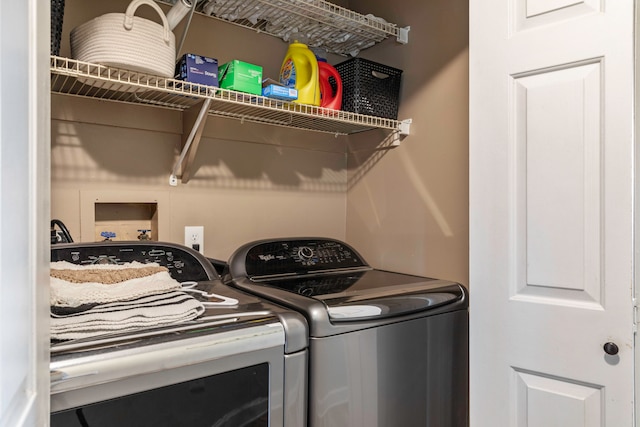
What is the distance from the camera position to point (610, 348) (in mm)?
1062

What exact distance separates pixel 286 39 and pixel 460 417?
1.63m

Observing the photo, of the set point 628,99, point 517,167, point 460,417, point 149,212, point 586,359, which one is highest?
point 628,99

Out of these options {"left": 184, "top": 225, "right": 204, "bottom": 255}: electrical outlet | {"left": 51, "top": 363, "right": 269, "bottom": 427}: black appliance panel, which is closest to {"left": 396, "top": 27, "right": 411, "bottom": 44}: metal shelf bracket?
{"left": 184, "top": 225, "right": 204, "bottom": 255}: electrical outlet

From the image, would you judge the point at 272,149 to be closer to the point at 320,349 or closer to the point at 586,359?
the point at 320,349

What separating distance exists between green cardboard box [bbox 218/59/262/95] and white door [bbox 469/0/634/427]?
68 centimetres

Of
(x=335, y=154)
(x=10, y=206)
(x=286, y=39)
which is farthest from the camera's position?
(x=335, y=154)

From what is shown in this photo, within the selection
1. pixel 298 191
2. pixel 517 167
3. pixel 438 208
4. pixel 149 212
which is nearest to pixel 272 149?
pixel 298 191

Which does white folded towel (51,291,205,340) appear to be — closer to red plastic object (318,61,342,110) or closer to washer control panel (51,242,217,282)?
washer control panel (51,242,217,282)

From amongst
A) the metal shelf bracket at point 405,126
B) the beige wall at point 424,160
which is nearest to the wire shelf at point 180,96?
the metal shelf bracket at point 405,126

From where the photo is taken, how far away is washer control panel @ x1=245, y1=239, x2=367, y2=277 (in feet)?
4.98

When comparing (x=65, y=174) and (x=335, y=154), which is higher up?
(x=335, y=154)

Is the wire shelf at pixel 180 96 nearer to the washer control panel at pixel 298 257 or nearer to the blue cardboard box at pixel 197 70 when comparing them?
the blue cardboard box at pixel 197 70

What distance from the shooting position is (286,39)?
6.19 ft

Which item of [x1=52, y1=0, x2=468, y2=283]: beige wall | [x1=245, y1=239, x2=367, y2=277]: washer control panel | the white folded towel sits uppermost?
[x1=52, y1=0, x2=468, y2=283]: beige wall
